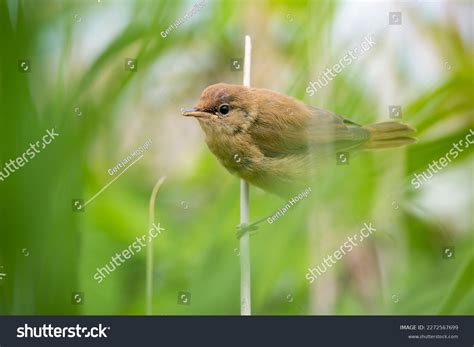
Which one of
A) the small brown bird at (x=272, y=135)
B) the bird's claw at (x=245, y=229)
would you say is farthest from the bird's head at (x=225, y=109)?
the bird's claw at (x=245, y=229)

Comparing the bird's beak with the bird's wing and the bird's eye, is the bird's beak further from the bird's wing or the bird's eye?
the bird's wing

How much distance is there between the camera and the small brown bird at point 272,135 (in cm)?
182

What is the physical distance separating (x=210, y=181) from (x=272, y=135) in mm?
245

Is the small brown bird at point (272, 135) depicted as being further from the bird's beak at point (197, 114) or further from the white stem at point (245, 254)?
the white stem at point (245, 254)

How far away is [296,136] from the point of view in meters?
1.88

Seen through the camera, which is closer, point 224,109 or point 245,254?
point 245,254

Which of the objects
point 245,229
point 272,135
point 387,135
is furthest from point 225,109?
point 387,135

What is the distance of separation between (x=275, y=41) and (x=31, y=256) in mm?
993

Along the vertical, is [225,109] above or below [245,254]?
above

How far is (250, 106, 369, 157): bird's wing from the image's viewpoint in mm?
1858

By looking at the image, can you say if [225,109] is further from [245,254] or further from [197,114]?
[245,254]
